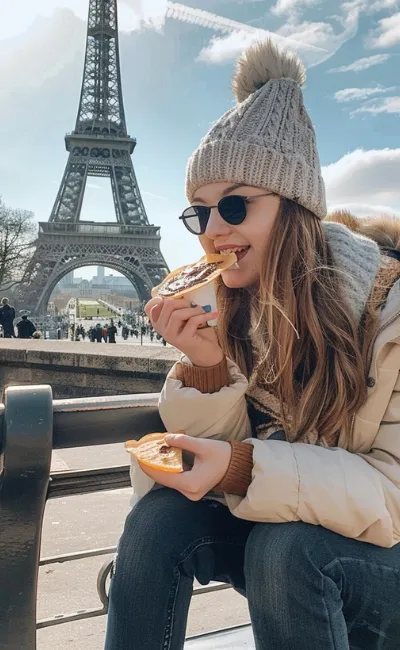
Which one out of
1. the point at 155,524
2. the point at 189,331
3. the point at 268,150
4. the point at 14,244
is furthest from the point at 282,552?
the point at 14,244

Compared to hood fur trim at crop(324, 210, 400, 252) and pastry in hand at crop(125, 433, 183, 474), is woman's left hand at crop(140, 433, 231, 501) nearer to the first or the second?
pastry in hand at crop(125, 433, 183, 474)

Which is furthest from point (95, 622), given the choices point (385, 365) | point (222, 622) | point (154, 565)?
point (385, 365)

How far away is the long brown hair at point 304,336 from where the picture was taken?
137 cm

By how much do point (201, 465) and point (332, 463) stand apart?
27 centimetres

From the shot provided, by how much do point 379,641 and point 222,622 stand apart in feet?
2.95

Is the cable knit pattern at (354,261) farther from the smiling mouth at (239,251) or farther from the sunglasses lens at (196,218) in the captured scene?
the sunglasses lens at (196,218)

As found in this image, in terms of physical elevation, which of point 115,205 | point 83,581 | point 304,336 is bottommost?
point 83,581

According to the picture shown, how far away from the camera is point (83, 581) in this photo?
234cm

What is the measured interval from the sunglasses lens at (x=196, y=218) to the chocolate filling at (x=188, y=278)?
0.35 ft

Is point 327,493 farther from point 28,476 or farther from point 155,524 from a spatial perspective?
point 28,476

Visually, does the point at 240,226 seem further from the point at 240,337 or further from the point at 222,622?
the point at 222,622

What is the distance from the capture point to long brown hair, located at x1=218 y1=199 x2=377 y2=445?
1.37m

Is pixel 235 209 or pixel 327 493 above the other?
pixel 235 209

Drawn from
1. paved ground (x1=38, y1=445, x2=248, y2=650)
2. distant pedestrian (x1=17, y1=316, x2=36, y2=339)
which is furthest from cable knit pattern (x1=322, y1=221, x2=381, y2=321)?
distant pedestrian (x1=17, y1=316, x2=36, y2=339)
